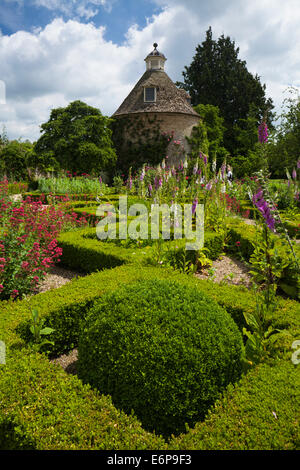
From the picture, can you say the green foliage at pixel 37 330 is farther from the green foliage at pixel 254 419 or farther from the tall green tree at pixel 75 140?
the tall green tree at pixel 75 140

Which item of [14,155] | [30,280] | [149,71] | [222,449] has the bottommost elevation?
[222,449]

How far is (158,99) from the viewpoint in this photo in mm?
22875

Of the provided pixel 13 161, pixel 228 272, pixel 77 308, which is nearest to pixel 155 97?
pixel 13 161

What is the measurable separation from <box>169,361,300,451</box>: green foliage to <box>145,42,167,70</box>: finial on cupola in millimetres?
26427

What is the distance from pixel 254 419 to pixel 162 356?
764 millimetres

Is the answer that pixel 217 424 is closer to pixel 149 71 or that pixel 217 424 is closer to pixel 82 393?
pixel 82 393

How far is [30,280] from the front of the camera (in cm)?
485

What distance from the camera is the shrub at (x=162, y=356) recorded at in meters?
2.51

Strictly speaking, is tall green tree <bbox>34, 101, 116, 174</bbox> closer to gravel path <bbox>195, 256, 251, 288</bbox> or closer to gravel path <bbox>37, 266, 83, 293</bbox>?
gravel path <bbox>37, 266, 83, 293</bbox>

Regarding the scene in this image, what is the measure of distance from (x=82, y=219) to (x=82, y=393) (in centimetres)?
659

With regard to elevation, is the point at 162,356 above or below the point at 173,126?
below

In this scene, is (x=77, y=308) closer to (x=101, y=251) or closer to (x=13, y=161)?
(x=101, y=251)
